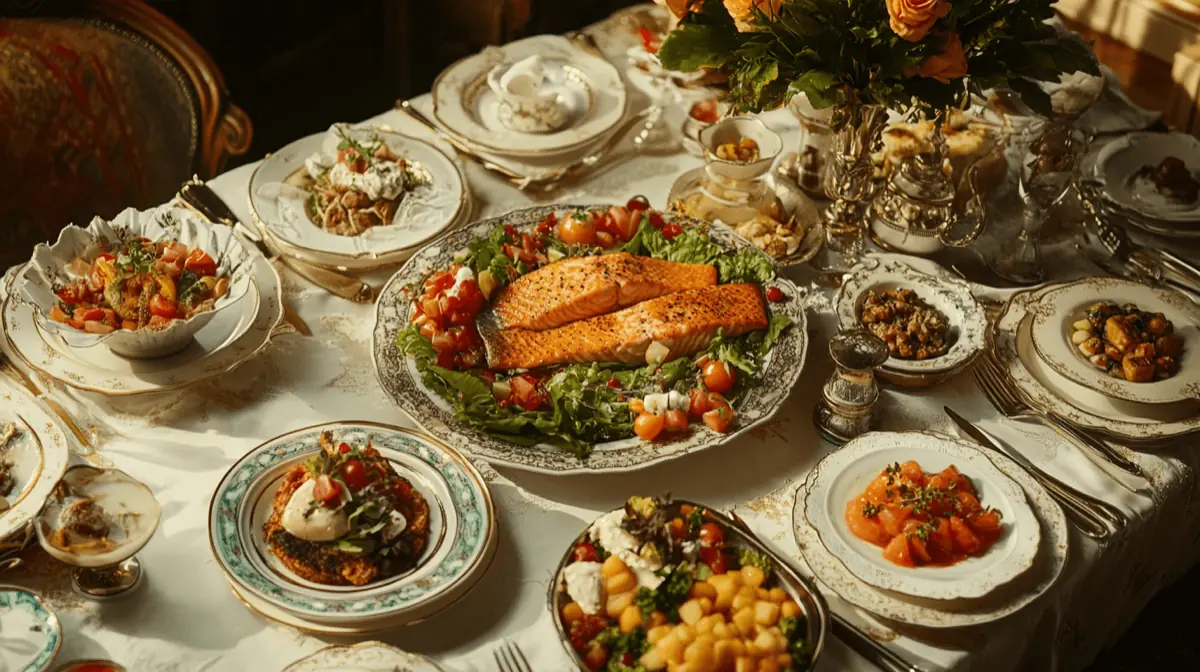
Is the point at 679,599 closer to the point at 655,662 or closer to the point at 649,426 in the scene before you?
the point at 655,662

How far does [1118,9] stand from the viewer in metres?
4.60

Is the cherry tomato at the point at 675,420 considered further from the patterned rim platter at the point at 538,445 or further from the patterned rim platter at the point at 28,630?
the patterned rim platter at the point at 28,630

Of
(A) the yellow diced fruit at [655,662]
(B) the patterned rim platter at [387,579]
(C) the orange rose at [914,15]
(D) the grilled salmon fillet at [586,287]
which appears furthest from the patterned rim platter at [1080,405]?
(B) the patterned rim platter at [387,579]

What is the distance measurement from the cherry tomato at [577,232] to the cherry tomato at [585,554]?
44.1 inches

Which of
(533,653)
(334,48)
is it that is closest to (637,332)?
(533,653)

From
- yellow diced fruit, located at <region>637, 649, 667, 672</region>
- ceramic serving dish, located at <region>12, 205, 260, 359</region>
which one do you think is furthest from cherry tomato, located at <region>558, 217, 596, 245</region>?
yellow diced fruit, located at <region>637, 649, 667, 672</region>

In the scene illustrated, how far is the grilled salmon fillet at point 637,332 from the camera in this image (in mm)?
2744

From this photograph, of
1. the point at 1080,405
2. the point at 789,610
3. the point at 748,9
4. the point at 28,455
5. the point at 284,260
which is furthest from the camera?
the point at 284,260

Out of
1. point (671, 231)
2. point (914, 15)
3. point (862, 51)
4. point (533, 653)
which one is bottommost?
point (533, 653)

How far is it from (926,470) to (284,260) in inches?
70.9

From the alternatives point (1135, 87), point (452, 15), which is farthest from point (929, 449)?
point (452, 15)

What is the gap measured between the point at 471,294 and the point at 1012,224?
1700mm

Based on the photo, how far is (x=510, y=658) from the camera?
2.15 m

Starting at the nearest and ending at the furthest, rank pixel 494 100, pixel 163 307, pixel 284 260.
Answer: pixel 163 307 < pixel 284 260 < pixel 494 100
